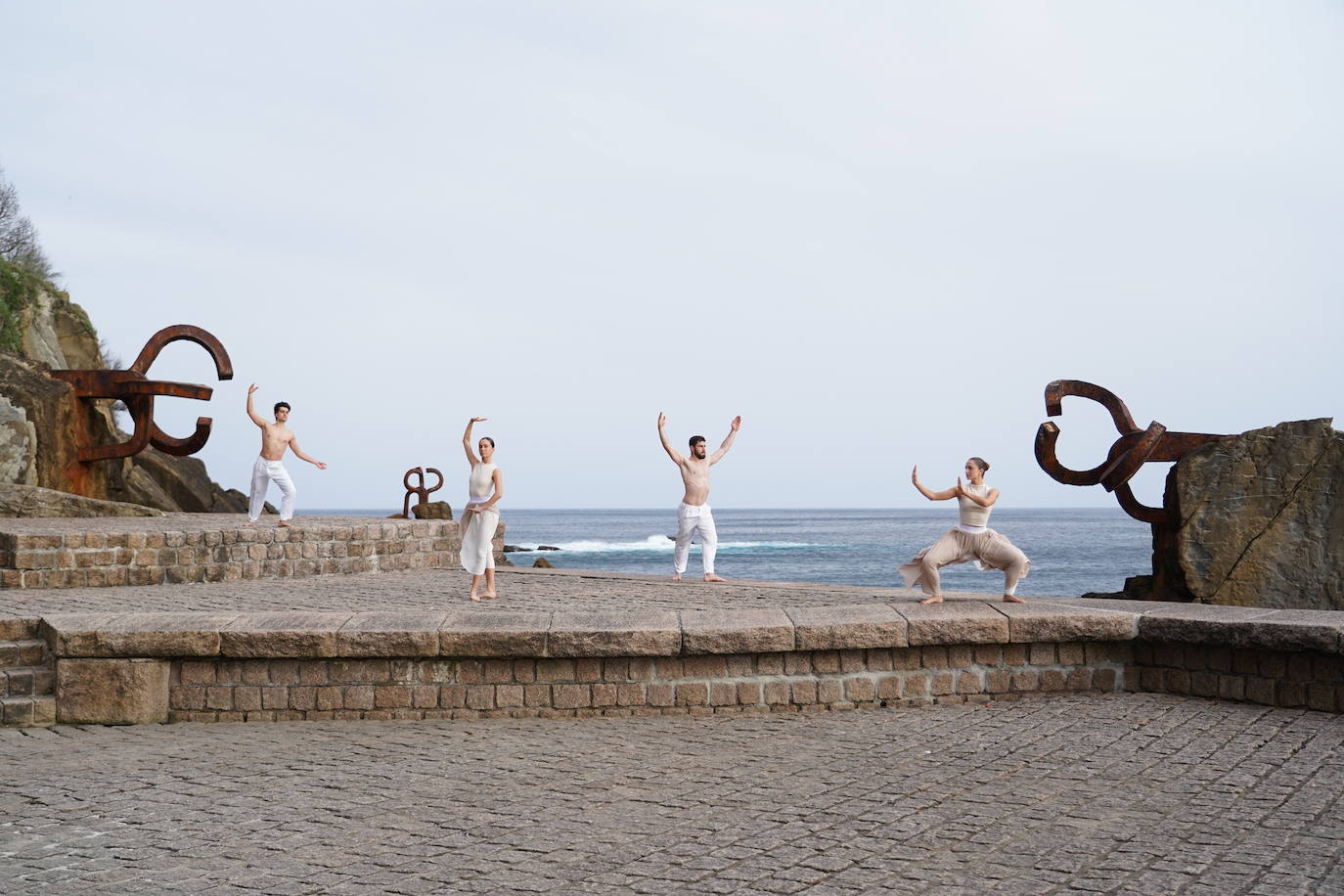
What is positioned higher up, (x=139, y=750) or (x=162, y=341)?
(x=162, y=341)

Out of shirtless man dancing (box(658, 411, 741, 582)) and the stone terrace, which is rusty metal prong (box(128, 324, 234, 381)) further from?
the stone terrace

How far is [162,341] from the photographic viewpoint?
18.7 metres

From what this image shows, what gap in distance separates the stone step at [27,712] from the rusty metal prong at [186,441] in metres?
11.6

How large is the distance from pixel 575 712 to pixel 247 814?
8.76 feet

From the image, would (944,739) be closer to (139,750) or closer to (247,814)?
(247,814)

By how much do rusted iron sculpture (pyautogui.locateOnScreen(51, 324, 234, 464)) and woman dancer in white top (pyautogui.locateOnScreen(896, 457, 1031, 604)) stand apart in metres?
13.5

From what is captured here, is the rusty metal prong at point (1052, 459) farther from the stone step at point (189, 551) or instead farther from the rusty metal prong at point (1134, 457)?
the stone step at point (189, 551)

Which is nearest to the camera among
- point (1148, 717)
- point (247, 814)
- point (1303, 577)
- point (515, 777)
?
point (247, 814)

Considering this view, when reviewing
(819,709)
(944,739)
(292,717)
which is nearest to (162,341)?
(292,717)

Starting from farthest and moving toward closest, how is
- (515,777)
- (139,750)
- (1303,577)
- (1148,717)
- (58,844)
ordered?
(1303,577)
(1148,717)
(139,750)
(515,777)
(58,844)

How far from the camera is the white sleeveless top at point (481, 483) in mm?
10133

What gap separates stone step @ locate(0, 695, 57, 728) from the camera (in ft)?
23.9

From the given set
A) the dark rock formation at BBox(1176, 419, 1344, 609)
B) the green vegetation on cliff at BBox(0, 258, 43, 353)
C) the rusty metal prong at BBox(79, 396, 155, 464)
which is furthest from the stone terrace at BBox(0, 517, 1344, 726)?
the green vegetation on cliff at BBox(0, 258, 43, 353)

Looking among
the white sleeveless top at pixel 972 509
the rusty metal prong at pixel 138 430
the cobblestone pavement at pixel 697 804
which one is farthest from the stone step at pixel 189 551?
the white sleeveless top at pixel 972 509
